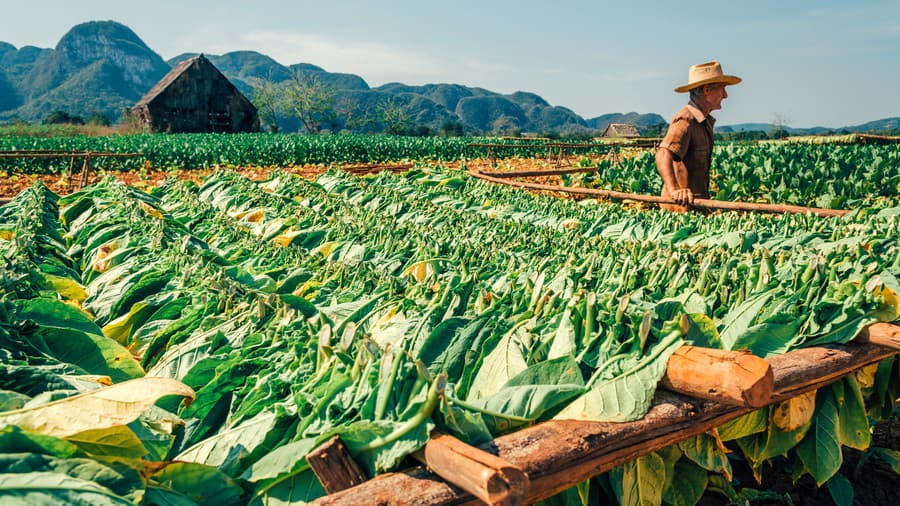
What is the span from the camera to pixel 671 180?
7.13 meters

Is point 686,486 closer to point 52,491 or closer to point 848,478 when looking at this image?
point 848,478

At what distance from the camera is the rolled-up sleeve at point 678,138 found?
22.5 feet

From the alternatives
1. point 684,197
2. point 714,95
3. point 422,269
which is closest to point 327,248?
point 422,269

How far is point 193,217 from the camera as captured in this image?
612 cm

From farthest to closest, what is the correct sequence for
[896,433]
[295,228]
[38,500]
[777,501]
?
[295,228], [896,433], [777,501], [38,500]

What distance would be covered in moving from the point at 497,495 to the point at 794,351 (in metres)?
1.62

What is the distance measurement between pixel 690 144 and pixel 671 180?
49cm

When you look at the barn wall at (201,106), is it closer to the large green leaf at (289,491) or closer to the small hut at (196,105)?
the small hut at (196,105)

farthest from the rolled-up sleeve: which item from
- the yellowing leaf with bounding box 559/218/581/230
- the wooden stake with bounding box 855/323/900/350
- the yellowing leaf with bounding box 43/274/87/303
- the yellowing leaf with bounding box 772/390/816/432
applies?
the yellowing leaf with bounding box 43/274/87/303

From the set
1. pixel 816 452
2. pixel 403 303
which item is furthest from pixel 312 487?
pixel 816 452

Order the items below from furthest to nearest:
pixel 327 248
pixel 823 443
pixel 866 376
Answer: pixel 327 248 → pixel 866 376 → pixel 823 443

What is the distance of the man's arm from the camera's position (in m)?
6.91

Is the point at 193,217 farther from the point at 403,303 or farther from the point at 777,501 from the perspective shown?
the point at 777,501

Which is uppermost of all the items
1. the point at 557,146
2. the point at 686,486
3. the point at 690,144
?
the point at 557,146
